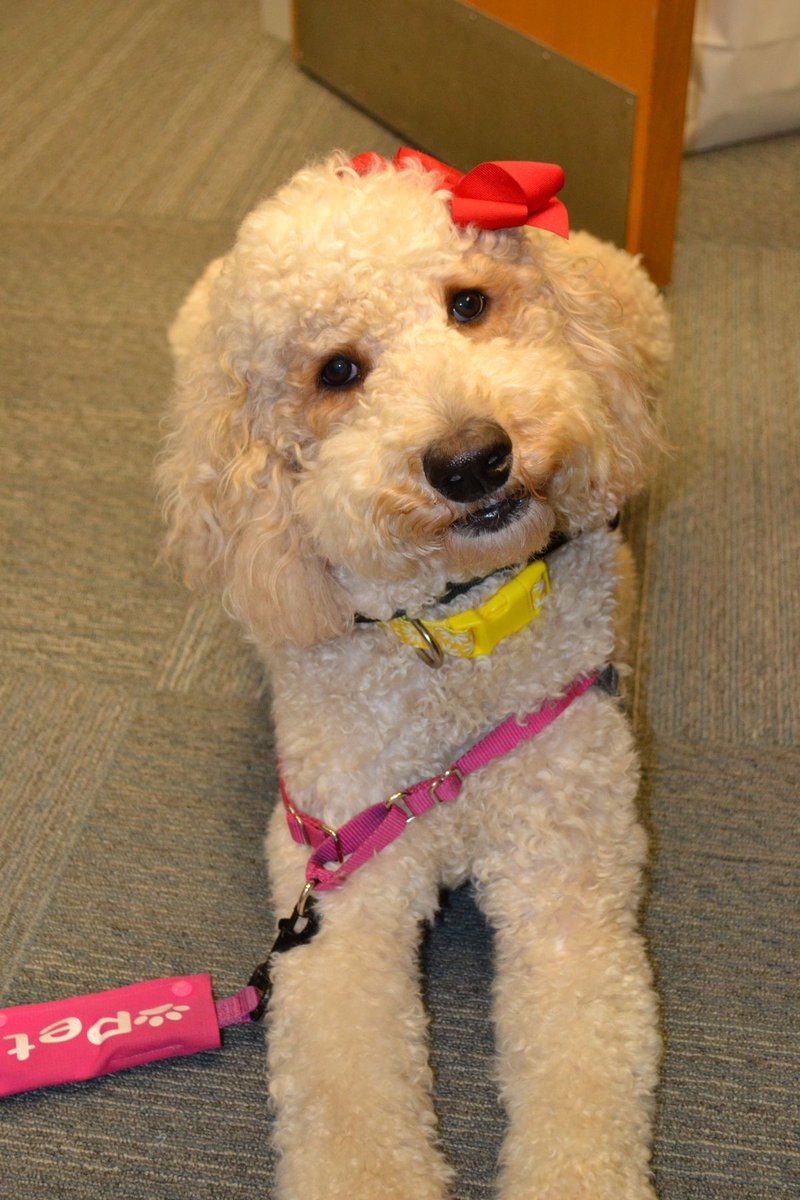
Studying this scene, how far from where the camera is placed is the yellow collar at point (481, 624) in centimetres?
135

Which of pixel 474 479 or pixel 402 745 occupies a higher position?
pixel 474 479

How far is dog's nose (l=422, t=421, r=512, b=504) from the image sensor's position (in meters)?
1.13

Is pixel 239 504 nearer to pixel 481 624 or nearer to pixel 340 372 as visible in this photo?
pixel 340 372

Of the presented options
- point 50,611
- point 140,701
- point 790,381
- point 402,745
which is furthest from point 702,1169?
point 790,381

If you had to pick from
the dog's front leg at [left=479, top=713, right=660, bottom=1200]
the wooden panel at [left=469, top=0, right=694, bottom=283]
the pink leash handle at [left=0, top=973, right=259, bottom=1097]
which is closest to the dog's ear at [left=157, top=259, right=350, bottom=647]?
the dog's front leg at [left=479, top=713, right=660, bottom=1200]

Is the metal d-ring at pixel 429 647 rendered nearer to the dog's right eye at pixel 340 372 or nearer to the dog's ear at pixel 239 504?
the dog's ear at pixel 239 504

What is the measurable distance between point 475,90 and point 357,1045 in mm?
2373

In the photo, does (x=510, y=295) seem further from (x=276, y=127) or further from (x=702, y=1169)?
(x=276, y=127)

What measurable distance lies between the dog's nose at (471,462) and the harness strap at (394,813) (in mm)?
363

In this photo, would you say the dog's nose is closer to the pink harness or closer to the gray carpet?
the pink harness

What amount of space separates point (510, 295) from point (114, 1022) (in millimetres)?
971

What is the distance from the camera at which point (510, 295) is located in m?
1.33

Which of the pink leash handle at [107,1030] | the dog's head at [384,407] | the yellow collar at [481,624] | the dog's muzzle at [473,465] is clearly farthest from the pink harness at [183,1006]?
the dog's muzzle at [473,465]

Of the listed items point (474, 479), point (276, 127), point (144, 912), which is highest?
point (474, 479)
